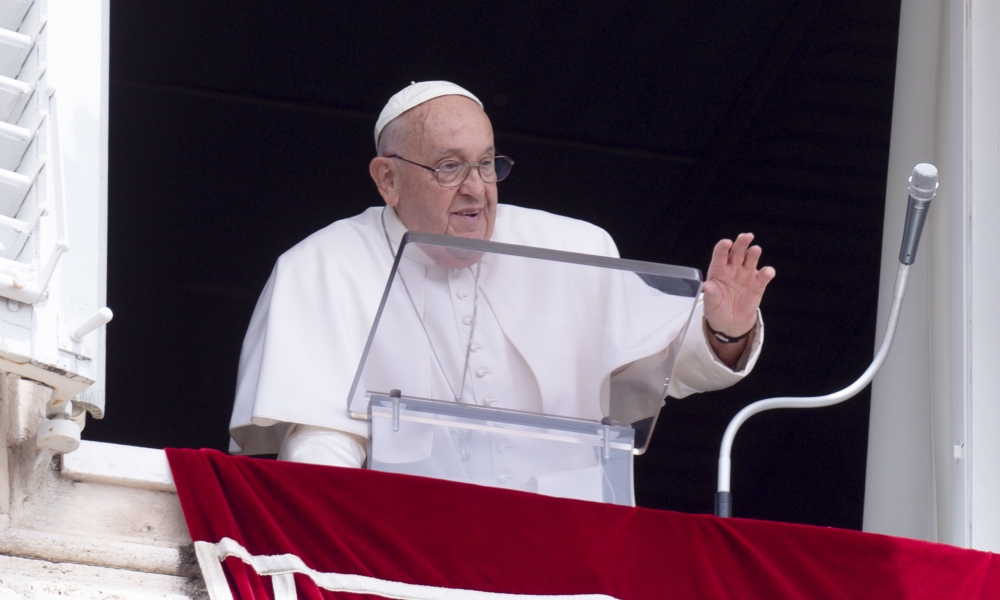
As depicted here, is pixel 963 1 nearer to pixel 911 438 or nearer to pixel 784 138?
pixel 911 438

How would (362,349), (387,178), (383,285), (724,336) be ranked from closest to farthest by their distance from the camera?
(724,336), (362,349), (383,285), (387,178)

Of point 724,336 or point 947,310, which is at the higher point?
point 947,310

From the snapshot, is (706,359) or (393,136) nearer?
(706,359)

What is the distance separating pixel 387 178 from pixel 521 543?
1496 millimetres

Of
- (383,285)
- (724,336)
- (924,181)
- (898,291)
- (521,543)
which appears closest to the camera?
(521,543)

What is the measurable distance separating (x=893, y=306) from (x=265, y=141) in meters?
→ 3.80

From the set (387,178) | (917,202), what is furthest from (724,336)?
(387,178)

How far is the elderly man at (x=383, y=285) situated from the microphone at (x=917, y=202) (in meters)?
0.29

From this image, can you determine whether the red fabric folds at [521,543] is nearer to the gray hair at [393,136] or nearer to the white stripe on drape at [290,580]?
the white stripe on drape at [290,580]

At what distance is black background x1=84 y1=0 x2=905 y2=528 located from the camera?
591cm

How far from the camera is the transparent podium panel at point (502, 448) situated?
298 centimetres

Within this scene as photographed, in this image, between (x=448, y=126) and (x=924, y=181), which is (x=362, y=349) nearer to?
(x=448, y=126)

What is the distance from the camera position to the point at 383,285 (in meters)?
3.78

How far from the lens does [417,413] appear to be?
9.75 ft
